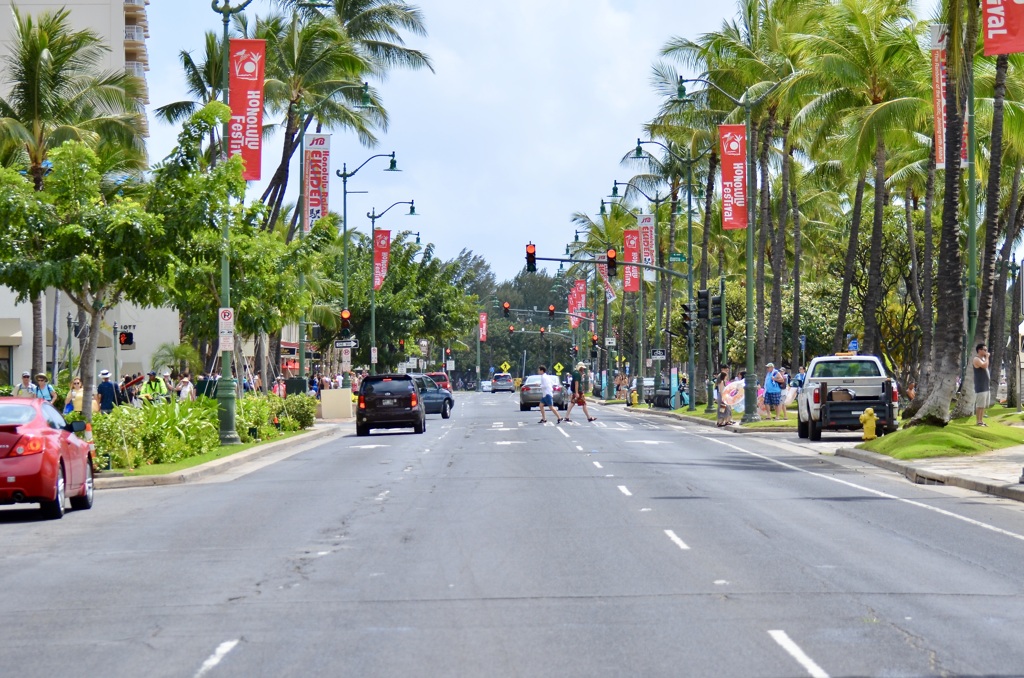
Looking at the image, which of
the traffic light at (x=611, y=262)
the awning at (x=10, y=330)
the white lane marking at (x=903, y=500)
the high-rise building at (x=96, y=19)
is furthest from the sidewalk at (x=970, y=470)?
the high-rise building at (x=96, y=19)

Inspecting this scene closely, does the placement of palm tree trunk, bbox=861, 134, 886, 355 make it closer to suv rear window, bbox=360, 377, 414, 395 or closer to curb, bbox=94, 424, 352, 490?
suv rear window, bbox=360, 377, 414, 395

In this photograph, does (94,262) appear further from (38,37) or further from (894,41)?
(894,41)

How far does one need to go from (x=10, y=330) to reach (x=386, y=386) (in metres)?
19.5

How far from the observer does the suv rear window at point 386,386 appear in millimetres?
39062

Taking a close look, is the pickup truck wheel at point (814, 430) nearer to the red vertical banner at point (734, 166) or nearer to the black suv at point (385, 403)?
the red vertical banner at point (734, 166)

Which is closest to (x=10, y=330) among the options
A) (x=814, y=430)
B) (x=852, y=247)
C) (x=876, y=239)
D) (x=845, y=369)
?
(x=852, y=247)

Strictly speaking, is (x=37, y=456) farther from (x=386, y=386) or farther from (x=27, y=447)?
(x=386, y=386)

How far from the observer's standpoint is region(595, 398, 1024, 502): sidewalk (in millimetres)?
19594

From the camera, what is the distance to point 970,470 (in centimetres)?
2234

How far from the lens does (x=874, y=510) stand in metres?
17.2

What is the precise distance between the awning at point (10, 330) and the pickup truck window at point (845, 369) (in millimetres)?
31180

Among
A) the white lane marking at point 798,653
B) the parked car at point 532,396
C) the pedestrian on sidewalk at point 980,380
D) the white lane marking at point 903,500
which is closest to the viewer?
the white lane marking at point 798,653

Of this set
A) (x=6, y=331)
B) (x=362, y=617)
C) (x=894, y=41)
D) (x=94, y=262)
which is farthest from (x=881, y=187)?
(x=362, y=617)

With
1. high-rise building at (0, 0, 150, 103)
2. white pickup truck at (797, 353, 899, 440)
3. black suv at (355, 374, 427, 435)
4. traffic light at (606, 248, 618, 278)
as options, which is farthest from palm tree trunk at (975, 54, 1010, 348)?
high-rise building at (0, 0, 150, 103)
